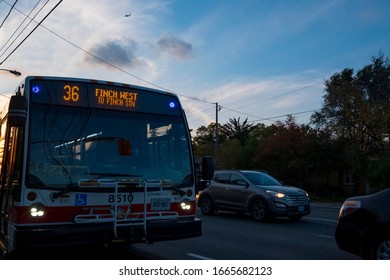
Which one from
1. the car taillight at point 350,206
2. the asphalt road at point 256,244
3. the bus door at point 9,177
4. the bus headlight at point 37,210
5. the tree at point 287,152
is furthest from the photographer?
the tree at point 287,152

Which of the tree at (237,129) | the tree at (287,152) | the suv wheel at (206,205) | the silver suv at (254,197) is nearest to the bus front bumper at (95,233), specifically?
the silver suv at (254,197)

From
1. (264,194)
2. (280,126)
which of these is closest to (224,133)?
(280,126)

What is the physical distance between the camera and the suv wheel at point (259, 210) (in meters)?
14.3

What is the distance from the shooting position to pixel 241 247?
983cm

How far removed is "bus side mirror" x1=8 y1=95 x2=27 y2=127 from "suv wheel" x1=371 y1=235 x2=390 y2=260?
5.41 m

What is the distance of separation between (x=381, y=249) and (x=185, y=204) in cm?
309

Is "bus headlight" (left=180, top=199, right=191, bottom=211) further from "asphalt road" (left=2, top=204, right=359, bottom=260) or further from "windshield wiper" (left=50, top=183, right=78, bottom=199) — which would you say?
"windshield wiper" (left=50, top=183, right=78, bottom=199)

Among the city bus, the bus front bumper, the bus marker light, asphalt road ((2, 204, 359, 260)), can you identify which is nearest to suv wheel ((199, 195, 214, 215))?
asphalt road ((2, 204, 359, 260))

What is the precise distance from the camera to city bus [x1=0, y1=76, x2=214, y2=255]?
6.40m

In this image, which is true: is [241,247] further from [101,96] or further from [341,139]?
[341,139]

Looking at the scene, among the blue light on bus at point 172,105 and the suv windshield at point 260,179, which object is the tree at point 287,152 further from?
the blue light on bus at point 172,105

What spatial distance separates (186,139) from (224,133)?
58.8m

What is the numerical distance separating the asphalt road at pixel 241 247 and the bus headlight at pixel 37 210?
0.61 m

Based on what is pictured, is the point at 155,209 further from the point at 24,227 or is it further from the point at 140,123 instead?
the point at 24,227
